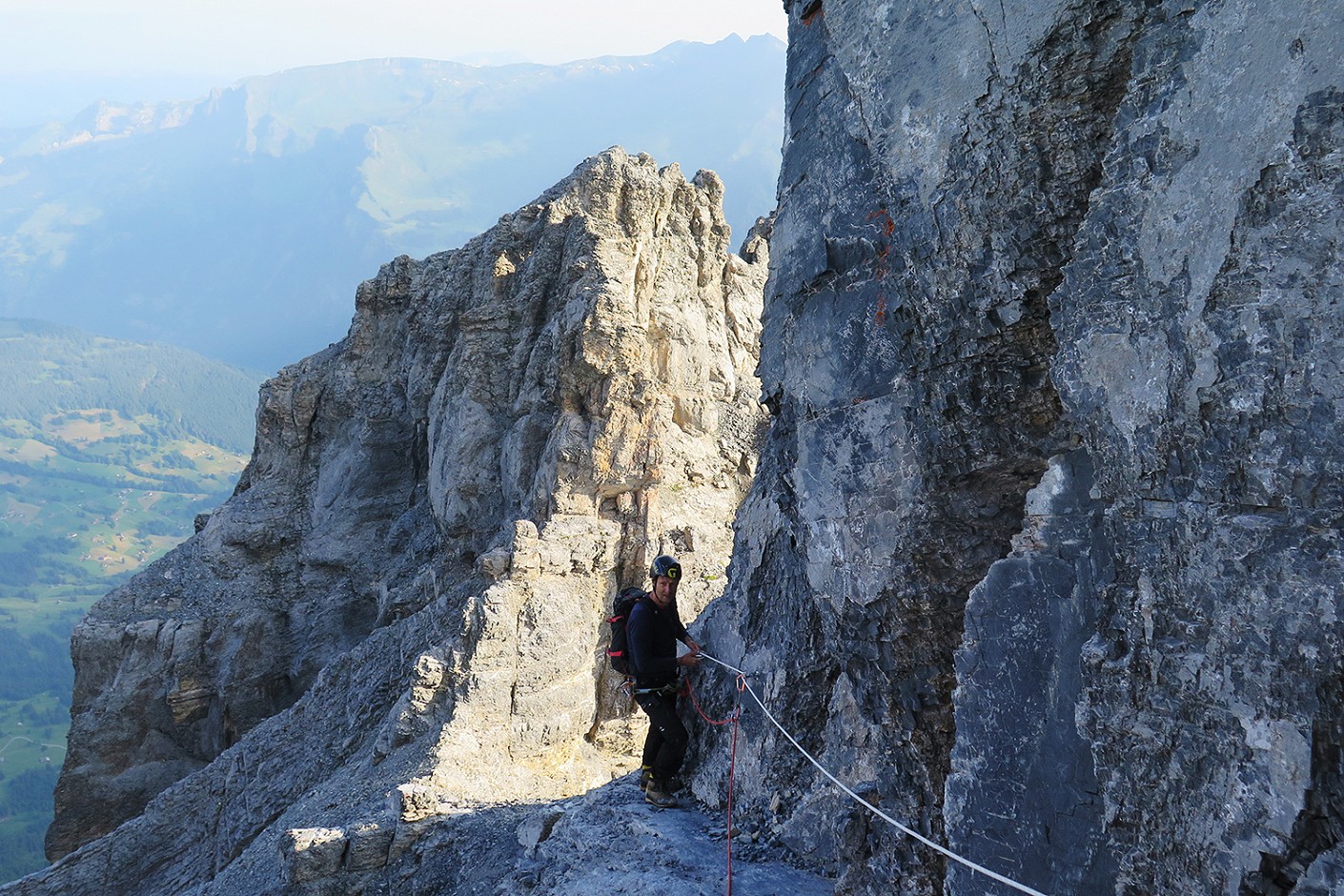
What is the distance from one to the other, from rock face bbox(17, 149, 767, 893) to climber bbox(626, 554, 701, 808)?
377 cm

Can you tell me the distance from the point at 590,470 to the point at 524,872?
10.3 metres

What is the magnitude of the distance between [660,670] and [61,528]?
18244cm

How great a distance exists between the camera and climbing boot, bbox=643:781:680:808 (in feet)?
32.5

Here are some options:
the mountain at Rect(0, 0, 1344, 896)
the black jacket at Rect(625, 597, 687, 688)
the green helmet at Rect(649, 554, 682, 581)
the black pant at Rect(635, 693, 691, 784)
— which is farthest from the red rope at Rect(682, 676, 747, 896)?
the green helmet at Rect(649, 554, 682, 581)

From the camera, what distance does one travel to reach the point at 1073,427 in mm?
5320

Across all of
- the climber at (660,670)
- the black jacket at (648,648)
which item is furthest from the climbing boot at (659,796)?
the black jacket at (648,648)

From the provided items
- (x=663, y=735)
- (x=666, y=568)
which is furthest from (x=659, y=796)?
(x=666, y=568)

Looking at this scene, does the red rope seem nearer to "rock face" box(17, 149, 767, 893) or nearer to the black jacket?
the black jacket

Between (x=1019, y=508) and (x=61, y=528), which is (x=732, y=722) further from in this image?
(x=61, y=528)

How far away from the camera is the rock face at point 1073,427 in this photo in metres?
4.19

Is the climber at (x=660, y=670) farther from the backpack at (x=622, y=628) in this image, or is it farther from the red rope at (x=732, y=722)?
the red rope at (x=732, y=722)

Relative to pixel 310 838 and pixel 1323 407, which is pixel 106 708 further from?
pixel 1323 407

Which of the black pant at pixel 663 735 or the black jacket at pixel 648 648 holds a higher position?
the black jacket at pixel 648 648

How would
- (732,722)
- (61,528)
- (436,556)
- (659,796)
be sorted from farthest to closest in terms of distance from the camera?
(61,528)
(436,556)
(659,796)
(732,722)
